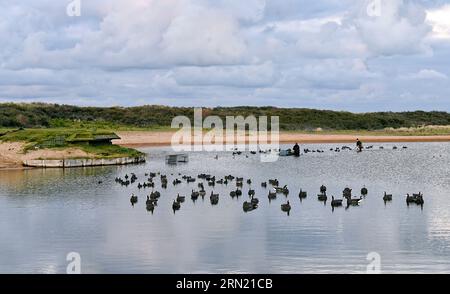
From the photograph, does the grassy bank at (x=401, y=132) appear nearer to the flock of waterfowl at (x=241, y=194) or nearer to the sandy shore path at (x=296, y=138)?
the sandy shore path at (x=296, y=138)

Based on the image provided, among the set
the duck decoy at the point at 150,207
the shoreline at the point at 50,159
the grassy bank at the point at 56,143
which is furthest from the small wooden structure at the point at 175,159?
the duck decoy at the point at 150,207

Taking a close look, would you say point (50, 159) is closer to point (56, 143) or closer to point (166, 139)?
point (56, 143)

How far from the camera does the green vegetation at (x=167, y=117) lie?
446ft

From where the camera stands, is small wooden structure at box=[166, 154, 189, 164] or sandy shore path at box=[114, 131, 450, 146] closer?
small wooden structure at box=[166, 154, 189, 164]

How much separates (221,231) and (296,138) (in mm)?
99460

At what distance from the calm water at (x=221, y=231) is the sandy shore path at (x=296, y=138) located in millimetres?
61726

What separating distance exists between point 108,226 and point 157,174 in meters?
28.9

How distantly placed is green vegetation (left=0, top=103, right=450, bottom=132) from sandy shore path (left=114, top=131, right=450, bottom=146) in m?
6.97

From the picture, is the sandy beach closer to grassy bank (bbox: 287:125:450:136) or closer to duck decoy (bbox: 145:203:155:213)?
grassy bank (bbox: 287:125:450:136)

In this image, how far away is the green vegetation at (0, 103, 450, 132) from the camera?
136 m

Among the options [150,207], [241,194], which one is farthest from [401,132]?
[150,207]

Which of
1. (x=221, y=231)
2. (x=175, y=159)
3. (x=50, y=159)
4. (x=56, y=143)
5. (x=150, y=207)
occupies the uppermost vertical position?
(x=56, y=143)

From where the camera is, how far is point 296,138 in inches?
5143

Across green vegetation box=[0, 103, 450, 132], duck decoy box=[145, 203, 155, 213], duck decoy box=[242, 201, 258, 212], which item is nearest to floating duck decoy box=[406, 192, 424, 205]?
duck decoy box=[242, 201, 258, 212]
